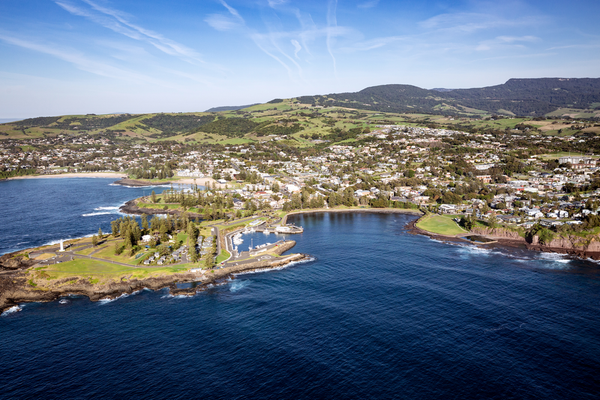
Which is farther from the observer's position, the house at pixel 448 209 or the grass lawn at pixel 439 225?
the house at pixel 448 209

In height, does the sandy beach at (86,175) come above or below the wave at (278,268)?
above

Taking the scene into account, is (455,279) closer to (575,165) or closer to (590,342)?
(590,342)

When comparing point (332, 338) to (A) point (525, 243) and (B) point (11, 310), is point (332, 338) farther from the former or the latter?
(A) point (525, 243)

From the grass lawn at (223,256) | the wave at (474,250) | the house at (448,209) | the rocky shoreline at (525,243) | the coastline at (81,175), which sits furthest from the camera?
the coastline at (81,175)

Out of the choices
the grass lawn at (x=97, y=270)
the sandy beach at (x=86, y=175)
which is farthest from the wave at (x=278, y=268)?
the sandy beach at (x=86, y=175)

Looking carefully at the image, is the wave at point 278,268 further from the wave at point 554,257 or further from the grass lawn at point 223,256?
the wave at point 554,257

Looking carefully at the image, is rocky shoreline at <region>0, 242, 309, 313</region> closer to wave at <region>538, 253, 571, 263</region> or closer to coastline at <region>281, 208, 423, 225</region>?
coastline at <region>281, 208, 423, 225</region>

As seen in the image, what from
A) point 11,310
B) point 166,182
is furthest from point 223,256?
point 166,182

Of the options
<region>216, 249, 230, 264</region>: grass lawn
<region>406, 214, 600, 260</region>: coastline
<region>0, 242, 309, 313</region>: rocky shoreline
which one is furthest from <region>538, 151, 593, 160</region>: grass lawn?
<region>0, 242, 309, 313</region>: rocky shoreline
